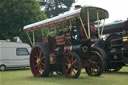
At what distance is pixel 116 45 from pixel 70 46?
2.92 meters

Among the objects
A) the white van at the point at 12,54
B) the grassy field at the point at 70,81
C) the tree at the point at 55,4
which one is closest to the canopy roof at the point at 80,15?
the grassy field at the point at 70,81

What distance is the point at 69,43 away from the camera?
27.6 ft

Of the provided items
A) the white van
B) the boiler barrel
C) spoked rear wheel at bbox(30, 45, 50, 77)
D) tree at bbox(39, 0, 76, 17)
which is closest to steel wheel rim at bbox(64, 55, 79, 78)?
spoked rear wheel at bbox(30, 45, 50, 77)

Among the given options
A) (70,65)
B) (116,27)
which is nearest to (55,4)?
(116,27)

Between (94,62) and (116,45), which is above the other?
(116,45)

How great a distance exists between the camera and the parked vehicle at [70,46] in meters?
8.05

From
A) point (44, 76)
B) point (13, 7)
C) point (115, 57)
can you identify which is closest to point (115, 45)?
point (115, 57)

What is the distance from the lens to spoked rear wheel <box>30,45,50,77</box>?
8.81 m

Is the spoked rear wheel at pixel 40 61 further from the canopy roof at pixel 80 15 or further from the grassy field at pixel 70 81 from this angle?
the canopy roof at pixel 80 15

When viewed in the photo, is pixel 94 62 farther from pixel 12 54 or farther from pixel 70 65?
pixel 12 54

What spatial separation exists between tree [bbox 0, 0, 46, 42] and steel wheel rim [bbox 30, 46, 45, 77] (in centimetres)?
1186

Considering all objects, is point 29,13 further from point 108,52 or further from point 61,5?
point 61,5

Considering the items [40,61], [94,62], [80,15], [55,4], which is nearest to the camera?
[80,15]

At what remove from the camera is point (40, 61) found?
30.5 ft
